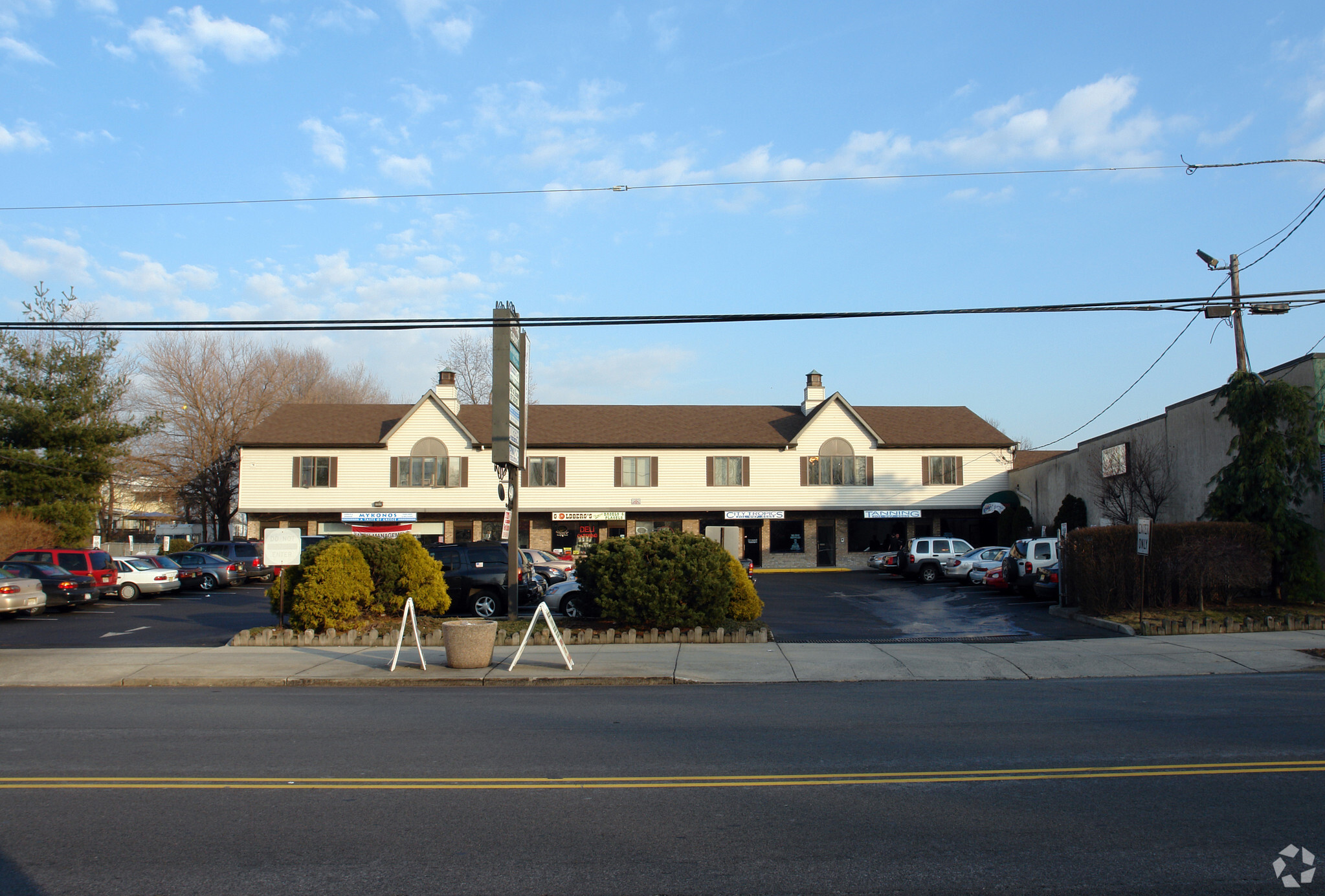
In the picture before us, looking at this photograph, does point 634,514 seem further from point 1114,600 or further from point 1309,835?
point 1309,835

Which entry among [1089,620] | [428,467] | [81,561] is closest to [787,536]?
[428,467]

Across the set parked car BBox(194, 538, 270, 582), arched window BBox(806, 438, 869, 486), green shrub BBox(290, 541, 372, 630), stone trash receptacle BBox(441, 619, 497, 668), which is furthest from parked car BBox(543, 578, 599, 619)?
arched window BBox(806, 438, 869, 486)

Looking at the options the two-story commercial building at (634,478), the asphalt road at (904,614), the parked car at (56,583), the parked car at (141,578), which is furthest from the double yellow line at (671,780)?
the two-story commercial building at (634,478)

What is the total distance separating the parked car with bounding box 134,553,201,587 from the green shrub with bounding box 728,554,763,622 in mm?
21933

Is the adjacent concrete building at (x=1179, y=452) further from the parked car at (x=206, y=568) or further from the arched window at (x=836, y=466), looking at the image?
the parked car at (x=206, y=568)

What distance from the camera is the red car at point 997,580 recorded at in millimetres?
26906

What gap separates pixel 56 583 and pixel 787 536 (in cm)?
3065

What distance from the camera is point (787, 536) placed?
4469cm

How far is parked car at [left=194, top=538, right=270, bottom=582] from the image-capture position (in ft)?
115

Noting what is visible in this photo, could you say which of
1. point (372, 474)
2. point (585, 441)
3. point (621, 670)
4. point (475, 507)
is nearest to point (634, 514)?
point (585, 441)

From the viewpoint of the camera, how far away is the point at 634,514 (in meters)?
43.9

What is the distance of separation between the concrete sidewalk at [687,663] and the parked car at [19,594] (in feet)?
20.1

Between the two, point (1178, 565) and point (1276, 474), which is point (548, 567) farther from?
point (1276, 474)

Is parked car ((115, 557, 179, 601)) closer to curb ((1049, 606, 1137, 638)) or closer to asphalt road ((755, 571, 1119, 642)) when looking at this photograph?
asphalt road ((755, 571, 1119, 642))
